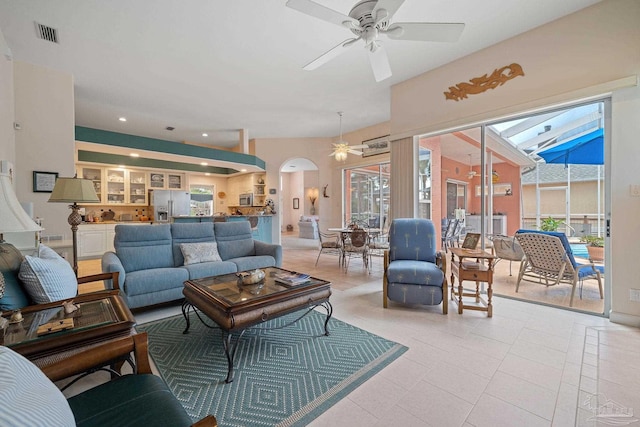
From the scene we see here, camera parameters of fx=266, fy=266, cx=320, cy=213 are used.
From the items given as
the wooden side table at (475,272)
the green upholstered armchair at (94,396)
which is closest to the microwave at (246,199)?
the wooden side table at (475,272)

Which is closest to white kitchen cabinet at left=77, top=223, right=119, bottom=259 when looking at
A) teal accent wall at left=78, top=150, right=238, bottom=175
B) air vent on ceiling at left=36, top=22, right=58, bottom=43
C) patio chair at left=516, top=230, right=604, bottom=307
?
teal accent wall at left=78, top=150, right=238, bottom=175

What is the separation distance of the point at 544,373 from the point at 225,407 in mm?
2222

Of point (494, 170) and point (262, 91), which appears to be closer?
point (494, 170)

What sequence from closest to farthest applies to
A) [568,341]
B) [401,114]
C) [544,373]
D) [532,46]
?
[544,373] < [568,341] < [532,46] < [401,114]

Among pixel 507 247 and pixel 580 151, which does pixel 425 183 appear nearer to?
pixel 507 247

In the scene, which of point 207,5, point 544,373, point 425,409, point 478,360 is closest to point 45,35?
point 207,5

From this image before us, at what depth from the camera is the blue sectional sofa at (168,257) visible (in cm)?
284

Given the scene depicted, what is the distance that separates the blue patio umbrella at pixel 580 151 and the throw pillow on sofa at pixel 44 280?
5213mm

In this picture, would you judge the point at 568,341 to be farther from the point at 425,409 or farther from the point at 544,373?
the point at 425,409

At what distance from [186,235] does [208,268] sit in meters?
0.68

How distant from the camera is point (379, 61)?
108 inches

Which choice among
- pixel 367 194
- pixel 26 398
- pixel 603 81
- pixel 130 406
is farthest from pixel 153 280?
pixel 367 194

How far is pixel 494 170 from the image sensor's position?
4.31m

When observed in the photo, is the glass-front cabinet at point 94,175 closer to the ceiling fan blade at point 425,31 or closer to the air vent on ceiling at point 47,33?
the air vent on ceiling at point 47,33
